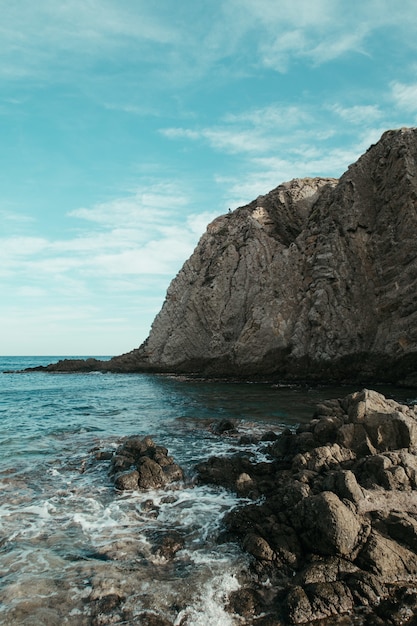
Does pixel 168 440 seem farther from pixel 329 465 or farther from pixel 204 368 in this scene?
pixel 204 368

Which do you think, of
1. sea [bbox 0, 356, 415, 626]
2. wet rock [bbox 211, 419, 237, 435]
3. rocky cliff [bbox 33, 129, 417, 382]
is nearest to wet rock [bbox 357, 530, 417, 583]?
sea [bbox 0, 356, 415, 626]

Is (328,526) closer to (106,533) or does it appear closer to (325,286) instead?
(106,533)

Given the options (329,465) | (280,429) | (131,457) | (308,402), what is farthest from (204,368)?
(329,465)

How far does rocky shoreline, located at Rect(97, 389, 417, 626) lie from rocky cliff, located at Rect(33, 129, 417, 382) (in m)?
22.4

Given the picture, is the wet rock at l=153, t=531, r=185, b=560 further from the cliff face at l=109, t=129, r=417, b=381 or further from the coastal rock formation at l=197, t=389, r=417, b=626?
the cliff face at l=109, t=129, r=417, b=381

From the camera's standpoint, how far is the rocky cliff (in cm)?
3378

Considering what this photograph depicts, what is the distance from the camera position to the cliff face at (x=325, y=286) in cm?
3378

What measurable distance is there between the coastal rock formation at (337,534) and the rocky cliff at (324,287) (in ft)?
75.4

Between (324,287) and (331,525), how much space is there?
32064mm

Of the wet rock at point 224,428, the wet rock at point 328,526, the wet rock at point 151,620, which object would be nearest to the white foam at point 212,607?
the wet rock at point 151,620

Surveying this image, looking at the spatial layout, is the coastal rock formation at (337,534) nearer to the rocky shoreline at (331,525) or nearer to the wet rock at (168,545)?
the rocky shoreline at (331,525)

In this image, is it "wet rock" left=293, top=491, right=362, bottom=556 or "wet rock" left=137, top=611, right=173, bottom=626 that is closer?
"wet rock" left=137, top=611, right=173, bottom=626

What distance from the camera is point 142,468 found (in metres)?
12.8

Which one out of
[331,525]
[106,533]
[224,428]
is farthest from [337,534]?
[224,428]
